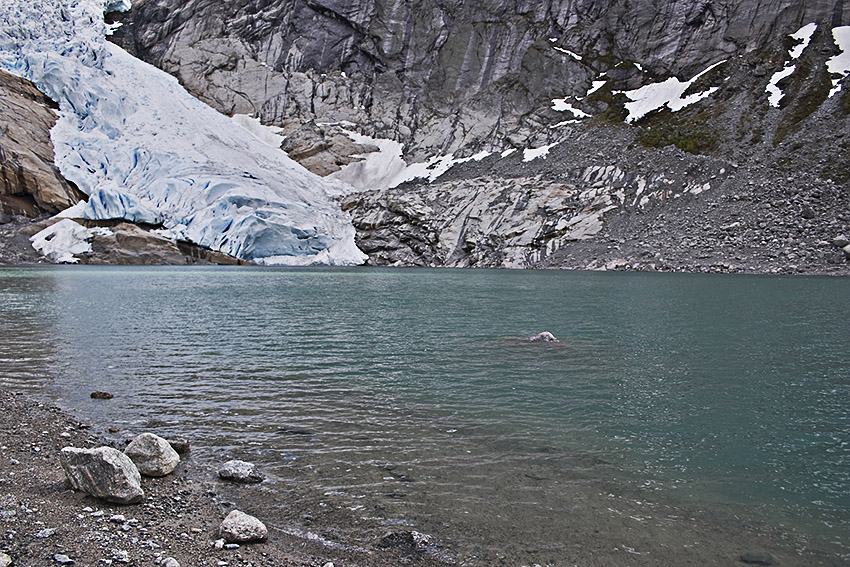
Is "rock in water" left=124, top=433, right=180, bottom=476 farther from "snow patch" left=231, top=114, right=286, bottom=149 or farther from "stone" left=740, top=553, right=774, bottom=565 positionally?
"snow patch" left=231, top=114, right=286, bottom=149

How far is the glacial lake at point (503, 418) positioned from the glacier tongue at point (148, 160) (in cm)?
4059

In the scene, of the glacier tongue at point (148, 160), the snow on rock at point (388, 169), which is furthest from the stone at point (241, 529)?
the snow on rock at point (388, 169)

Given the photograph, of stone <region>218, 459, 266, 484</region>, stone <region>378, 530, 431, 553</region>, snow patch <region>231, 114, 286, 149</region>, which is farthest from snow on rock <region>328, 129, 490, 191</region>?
stone <region>378, 530, 431, 553</region>

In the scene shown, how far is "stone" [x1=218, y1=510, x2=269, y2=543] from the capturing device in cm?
497

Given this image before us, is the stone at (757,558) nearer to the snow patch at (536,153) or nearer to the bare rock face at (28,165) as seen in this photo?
the bare rock face at (28,165)

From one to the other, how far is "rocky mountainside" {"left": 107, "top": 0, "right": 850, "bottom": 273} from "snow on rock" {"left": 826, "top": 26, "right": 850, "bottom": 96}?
29 cm

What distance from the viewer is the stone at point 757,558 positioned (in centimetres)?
493

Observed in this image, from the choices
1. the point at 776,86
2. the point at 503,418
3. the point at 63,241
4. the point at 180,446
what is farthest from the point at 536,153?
the point at 180,446

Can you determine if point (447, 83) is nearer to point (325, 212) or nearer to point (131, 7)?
point (325, 212)

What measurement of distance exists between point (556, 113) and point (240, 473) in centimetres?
8084

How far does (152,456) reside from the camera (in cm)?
659

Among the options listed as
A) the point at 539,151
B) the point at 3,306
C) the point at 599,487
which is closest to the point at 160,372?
the point at 599,487

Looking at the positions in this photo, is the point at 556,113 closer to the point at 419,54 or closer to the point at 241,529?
the point at 419,54

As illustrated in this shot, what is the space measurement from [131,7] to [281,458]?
115 metres
